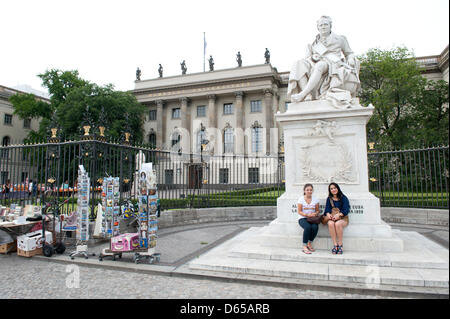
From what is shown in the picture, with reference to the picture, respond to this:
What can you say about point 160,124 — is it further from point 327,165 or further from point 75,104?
point 327,165

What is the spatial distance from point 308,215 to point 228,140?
34183mm

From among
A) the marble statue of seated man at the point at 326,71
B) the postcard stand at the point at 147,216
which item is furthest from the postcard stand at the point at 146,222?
the marble statue of seated man at the point at 326,71

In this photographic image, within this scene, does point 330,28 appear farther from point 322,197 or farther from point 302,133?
point 322,197

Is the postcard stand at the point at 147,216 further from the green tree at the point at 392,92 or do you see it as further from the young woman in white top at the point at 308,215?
the green tree at the point at 392,92

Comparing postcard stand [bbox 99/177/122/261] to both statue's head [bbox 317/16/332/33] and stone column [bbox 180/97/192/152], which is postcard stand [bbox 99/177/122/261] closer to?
statue's head [bbox 317/16/332/33]

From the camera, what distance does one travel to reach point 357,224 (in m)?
5.55

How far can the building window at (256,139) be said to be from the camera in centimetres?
3634

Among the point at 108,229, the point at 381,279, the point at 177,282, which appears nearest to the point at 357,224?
the point at 381,279

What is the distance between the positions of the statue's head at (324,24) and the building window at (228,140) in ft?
106

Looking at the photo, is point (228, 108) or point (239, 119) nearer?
point (239, 119)

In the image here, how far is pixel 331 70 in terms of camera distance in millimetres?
6355

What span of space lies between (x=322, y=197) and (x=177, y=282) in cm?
322

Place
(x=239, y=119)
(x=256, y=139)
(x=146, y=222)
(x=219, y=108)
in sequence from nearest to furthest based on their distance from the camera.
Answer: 1. (x=146, y=222)
2. (x=256, y=139)
3. (x=239, y=119)
4. (x=219, y=108)

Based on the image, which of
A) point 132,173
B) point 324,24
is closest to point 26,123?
point 132,173
